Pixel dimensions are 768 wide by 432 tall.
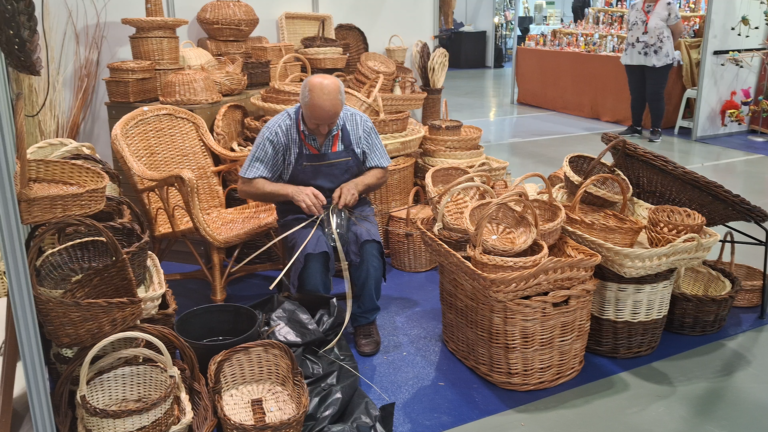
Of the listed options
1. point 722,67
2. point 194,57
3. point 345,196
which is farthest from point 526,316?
point 722,67

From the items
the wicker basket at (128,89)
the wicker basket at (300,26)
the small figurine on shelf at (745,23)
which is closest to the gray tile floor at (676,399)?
the wicker basket at (128,89)

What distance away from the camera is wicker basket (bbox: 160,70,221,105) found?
13.1 ft

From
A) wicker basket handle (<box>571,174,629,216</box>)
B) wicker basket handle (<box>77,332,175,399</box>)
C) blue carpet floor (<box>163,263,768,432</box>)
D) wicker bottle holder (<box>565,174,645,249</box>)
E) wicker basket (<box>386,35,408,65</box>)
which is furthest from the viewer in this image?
wicker basket (<box>386,35,408,65</box>)

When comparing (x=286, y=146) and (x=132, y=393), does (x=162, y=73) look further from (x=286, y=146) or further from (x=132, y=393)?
(x=132, y=393)

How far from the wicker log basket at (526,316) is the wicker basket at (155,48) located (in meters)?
2.58

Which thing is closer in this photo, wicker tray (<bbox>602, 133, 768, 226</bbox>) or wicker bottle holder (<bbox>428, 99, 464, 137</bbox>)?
wicker tray (<bbox>602, 133, 768, 226</bbox>)

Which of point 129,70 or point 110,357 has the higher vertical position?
point 129,70

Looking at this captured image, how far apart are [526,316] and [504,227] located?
54cm

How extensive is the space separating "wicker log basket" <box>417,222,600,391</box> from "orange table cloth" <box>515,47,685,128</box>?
5.99m

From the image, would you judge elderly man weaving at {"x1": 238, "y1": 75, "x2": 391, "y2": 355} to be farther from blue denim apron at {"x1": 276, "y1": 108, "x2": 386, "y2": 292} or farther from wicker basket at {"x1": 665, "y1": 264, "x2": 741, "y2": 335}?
wicker basket at {"x1": 665, "y1": 264, "x2": 741, "y2": 335}

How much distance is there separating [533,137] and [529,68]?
272 centimetres

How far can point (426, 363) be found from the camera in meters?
2.88

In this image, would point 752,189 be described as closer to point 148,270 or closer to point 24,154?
point 148,270

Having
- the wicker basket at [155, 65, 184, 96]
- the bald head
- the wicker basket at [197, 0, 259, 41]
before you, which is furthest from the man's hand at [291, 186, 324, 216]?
the wicker basket at [197, 0, 259, 41]
